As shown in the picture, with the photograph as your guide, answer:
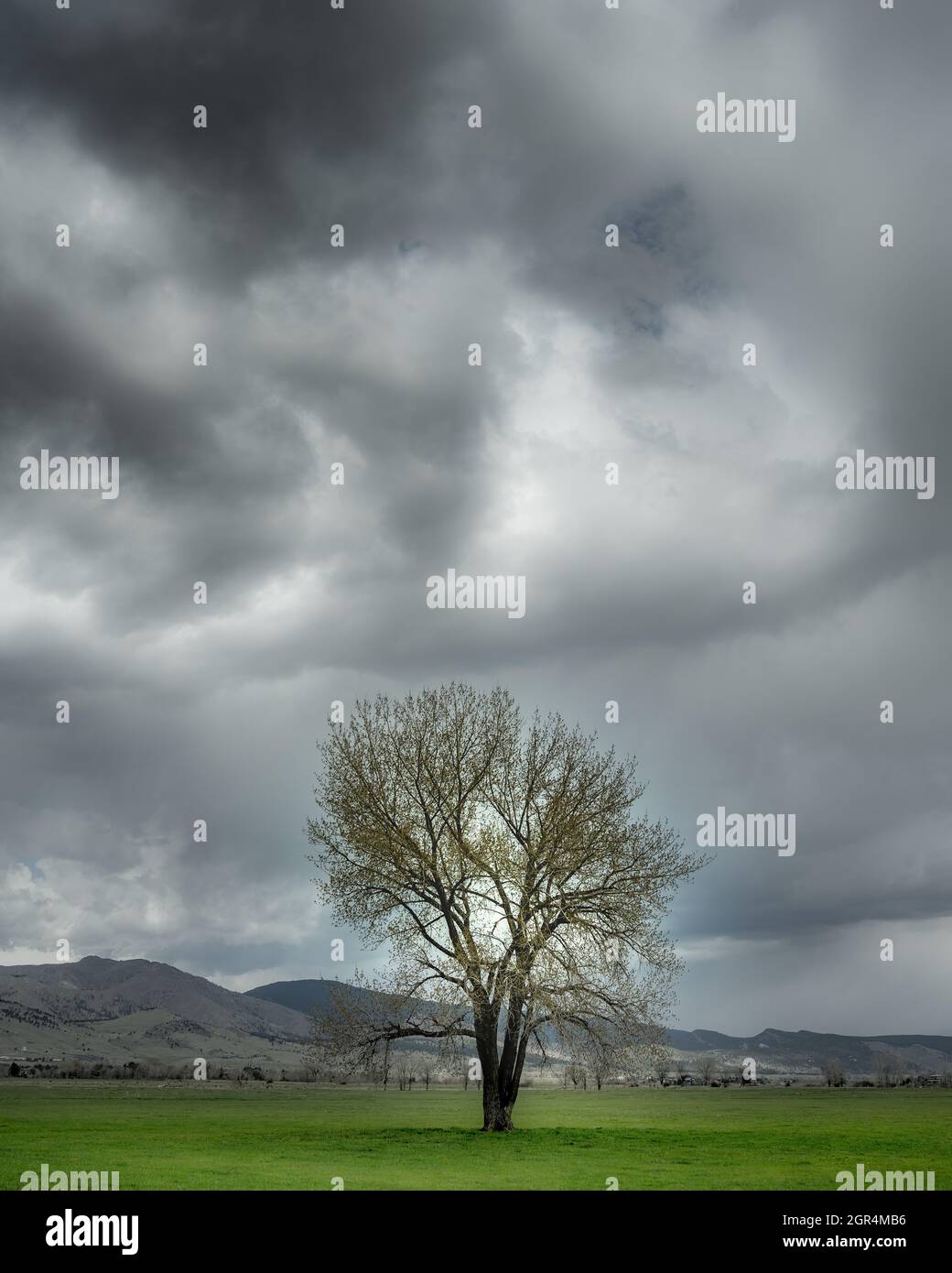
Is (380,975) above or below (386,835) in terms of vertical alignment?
below

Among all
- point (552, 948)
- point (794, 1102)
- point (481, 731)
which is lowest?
point (794, 1102)

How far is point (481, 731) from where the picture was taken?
156 feet

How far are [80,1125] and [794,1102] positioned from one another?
247 ft

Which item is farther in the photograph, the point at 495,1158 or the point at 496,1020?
the point at 496,1020

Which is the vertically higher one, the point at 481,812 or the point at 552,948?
the point at 481,812

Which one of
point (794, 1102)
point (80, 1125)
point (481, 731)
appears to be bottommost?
point (794, 1102)

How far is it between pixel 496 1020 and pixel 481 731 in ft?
41.1

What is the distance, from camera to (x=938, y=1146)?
42.6 meters
